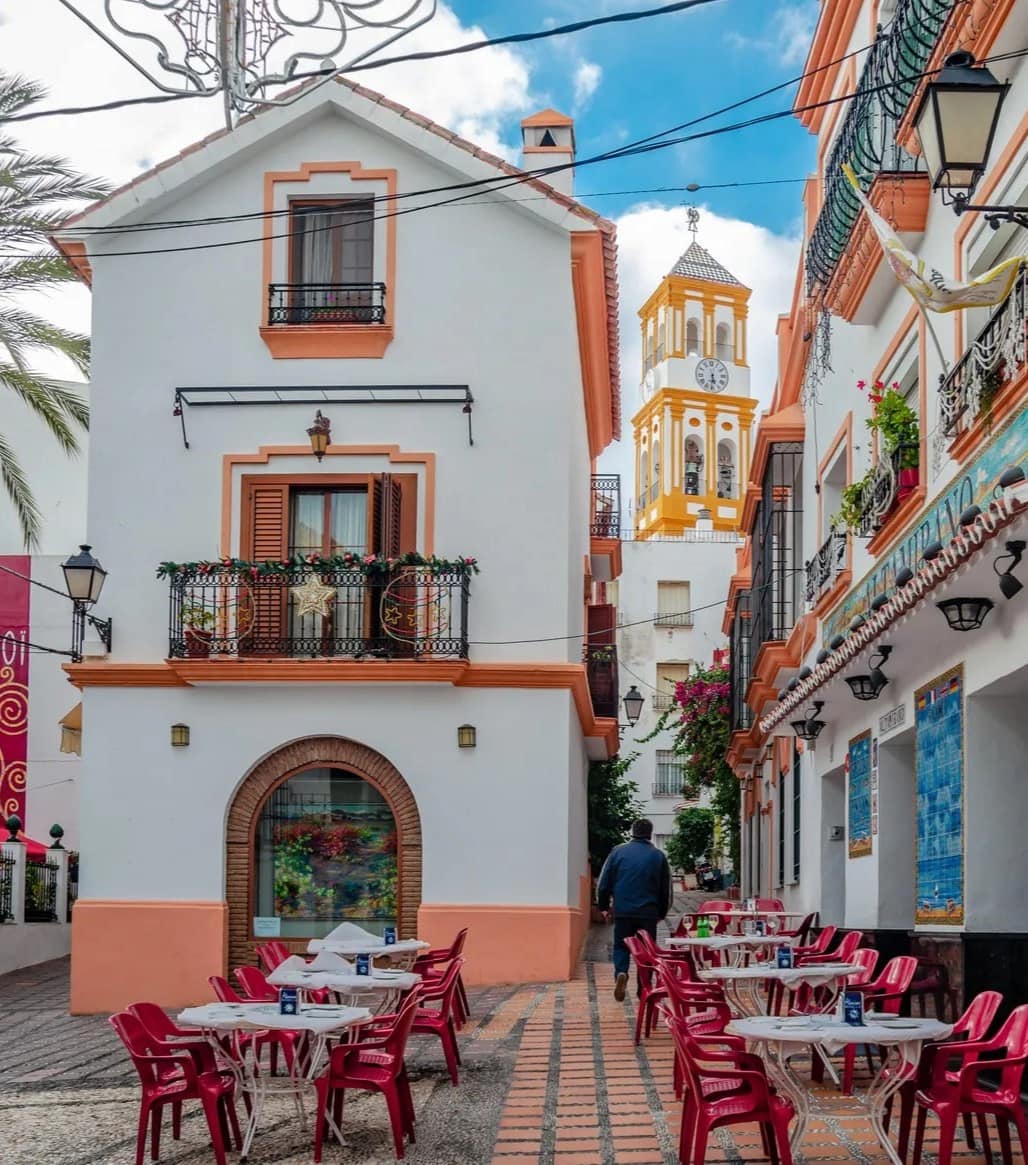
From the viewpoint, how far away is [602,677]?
26.6 m

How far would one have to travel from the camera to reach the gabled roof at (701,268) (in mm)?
64938

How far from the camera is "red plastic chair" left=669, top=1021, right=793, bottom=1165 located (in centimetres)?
758

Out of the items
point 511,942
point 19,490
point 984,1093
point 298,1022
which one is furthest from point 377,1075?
point 19,490

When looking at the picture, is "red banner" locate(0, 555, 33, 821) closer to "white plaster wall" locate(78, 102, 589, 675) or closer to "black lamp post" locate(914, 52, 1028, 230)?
"white plaster wall" locate(78, 102, 589, 675)

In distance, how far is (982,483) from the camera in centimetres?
1048

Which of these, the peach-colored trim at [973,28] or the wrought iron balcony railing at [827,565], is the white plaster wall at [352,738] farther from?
the peach-colored trim at [973,28]

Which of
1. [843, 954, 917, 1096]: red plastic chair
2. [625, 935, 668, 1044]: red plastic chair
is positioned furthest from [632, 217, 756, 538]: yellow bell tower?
[843, 954, 917, 1096]: red plastic chair

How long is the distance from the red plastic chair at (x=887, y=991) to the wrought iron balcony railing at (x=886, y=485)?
4.05m

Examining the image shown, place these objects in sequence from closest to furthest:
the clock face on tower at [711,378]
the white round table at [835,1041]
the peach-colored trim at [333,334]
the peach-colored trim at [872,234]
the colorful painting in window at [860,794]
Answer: the white round table at [835,1041]
the peach-colored trim at [872,234]
the colorful painting in window at [860,794]
the peach-colored trim at [333,334]
the clock face on tower at [711,378]

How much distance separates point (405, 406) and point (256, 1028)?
10.9m

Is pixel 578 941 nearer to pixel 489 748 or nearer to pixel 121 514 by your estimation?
pixel 489 748

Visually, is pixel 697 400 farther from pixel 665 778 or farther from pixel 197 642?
pixel 197 642

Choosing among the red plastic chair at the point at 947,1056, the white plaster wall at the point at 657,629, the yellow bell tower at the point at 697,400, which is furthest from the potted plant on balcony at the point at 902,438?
the yellow bell tower at the point at 697,400

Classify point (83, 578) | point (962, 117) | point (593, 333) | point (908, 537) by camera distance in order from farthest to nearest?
point (593, 333) → point (83, 578) → point (908, 537) → point (962, 117)
